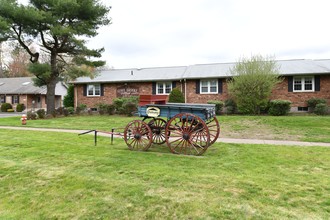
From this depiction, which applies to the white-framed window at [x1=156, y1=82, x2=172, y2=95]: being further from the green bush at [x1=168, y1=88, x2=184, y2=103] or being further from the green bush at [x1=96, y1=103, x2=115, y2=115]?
the green bush at [x1=96, y1=103, x2=115, y2=115]

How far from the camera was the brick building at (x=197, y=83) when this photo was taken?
17156mm

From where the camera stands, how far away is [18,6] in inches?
654

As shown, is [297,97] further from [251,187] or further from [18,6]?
[18,6]

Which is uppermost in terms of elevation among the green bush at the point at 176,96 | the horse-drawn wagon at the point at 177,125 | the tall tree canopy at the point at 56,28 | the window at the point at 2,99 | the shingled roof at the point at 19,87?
the tall tree canopy at the point at 56,28

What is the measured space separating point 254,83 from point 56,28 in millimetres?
14398

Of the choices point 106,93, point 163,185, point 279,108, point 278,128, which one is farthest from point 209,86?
point 163,185

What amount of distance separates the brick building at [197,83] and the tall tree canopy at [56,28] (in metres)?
2.70

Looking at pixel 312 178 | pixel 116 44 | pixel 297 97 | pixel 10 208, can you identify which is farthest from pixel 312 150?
pixel 116 44

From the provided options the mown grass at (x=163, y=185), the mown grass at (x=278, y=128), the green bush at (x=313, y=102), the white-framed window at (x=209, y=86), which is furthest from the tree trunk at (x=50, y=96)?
the green bush at (x=313, y=102)

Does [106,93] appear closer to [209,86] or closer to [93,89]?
[93,89]

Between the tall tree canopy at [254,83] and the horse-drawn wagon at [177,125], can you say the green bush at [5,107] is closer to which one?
the tall tree canopy at [254,83]

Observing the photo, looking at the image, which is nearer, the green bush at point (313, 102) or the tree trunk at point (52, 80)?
the green bush at point (313, 102)

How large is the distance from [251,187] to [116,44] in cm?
2519

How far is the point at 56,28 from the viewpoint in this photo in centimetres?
1658
